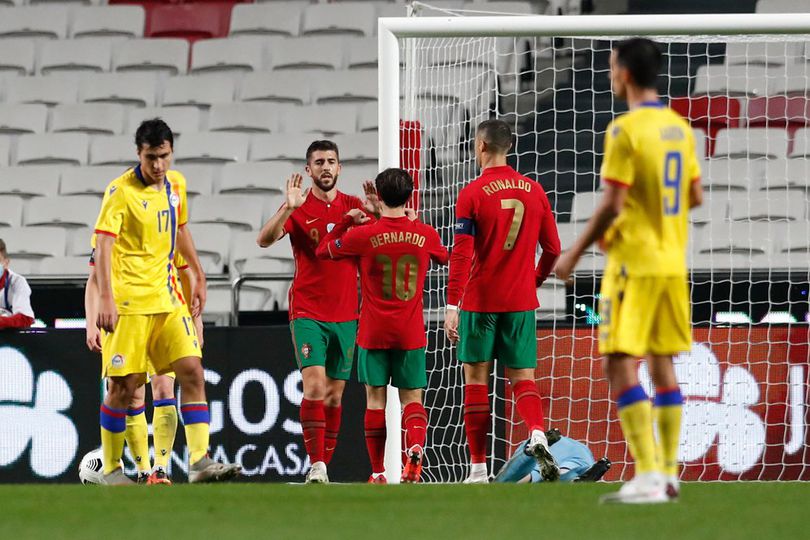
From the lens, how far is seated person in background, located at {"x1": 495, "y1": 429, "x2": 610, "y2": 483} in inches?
299

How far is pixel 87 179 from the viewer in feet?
42.1

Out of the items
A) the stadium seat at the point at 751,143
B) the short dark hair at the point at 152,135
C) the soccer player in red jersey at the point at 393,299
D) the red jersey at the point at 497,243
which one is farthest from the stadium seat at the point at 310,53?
the short dark hair at the point at 152,135

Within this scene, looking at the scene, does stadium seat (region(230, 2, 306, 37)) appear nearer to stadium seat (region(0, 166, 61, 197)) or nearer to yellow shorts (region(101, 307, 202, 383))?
stadium seat (region(0, 166, 61, 197))

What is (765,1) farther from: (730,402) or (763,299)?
(730,402)

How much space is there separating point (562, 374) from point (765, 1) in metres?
5.72

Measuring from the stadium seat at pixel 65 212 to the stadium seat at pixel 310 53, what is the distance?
104 inches

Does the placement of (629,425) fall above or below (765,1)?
below

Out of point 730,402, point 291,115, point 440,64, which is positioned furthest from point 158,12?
point 730,402

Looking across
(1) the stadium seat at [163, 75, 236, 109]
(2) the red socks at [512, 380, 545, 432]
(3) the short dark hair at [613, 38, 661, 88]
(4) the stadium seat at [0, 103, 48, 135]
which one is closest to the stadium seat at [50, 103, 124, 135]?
(4) the stadium seat at [0, 103, 48, 135]

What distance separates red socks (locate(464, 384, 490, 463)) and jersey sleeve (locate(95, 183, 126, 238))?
2.15m

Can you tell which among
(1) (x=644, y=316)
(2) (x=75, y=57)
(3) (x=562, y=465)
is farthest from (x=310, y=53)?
(1) (x=644, y=316)

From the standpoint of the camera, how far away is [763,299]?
9203 mm

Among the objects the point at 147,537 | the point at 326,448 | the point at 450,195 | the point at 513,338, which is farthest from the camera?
the point at 450,195

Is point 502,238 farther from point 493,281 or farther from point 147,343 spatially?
point 147,343
